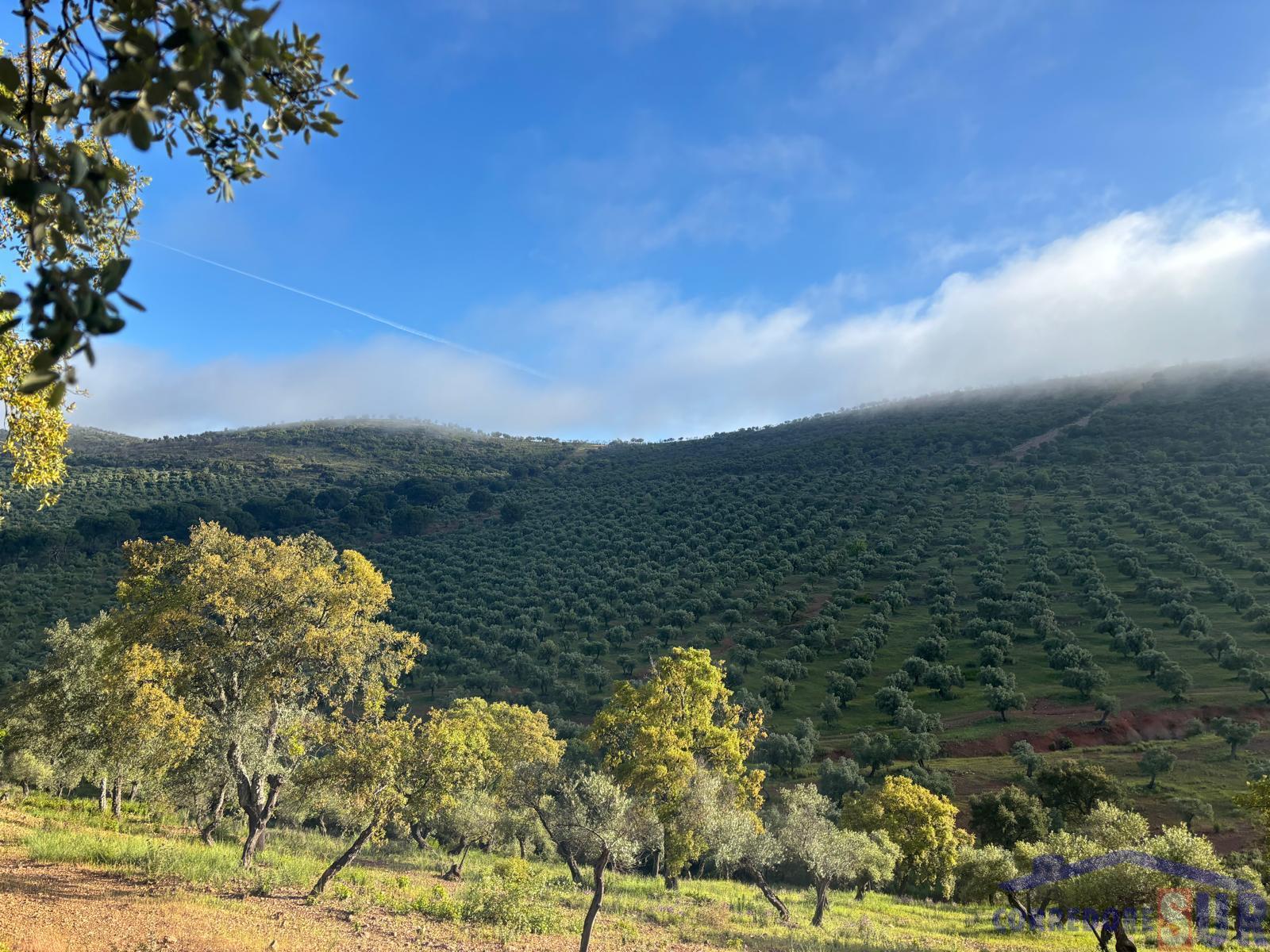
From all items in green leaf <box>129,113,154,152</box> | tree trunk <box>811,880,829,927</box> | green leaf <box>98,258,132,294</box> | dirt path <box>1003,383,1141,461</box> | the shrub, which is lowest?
tree trunk <box>811,880,829,927</box>

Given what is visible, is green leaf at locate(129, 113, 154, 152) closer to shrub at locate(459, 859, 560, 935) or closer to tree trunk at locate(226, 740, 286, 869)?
tree trunk at locate(226, 740, 286, 869)

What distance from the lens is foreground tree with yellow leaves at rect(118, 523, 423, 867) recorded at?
16953 mm

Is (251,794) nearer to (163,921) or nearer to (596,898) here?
(163,921)

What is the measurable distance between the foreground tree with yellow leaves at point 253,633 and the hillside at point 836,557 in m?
36.3

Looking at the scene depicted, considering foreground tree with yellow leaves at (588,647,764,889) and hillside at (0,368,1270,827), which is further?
hillside at (0,368,1270,827)

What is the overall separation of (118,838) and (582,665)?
41.9 meters

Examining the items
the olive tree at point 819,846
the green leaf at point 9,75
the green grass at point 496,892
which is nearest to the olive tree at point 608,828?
the green grass at point 496,892

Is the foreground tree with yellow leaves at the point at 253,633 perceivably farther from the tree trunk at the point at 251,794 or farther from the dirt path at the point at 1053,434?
the dirt path at the point at 1053,434

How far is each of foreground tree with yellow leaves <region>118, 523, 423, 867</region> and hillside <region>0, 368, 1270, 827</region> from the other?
36281mm

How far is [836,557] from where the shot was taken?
82.6m

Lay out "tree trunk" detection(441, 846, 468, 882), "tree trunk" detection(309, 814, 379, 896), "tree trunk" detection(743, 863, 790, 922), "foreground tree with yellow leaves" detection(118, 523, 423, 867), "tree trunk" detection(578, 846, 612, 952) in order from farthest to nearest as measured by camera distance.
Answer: "tree trunk" detection(441, 846, 468, 882)
"tree trunk" detection(743, 863, 790, 922)
"foreground tree with yellow leaves" detection(118, 523, 423, 867)
"tree trunk" detection(309, 814, 379, 896)
"tree trunk" detection(578, 846, 612, 952)

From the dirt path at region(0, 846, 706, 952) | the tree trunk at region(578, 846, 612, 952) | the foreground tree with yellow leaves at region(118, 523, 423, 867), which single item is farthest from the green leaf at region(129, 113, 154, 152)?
the foreground tree with yellow leaves at region(118, 523, 423, 867)

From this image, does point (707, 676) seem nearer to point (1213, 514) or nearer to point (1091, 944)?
point (1091, 944)

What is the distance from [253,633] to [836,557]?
7524 cm
